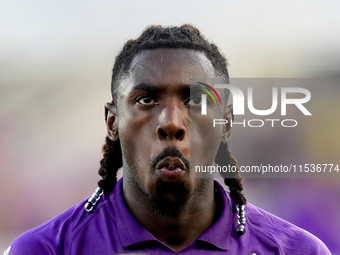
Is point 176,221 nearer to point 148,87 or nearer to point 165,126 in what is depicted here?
point 165,126

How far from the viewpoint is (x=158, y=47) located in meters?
2.49

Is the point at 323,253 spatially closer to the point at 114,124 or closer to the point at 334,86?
the point at 114,124

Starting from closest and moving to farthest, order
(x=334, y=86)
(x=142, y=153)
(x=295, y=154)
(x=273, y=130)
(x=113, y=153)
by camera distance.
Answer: (x=142, y=153)
(x=113, y=153)
(x=295, y=154)
(x=273, y=130)
(x=334, y=86)

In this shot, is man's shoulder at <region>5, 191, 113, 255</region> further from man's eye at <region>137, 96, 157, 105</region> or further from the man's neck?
man's eye at <region>137, 96, 157, 105</region>

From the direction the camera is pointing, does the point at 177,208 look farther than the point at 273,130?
No

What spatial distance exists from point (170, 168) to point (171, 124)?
227 mm

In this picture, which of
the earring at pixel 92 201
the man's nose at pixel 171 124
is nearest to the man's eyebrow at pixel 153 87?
the man's nose at pixel 171 124

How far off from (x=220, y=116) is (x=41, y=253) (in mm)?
1284

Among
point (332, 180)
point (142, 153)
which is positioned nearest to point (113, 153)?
point (142, 153)

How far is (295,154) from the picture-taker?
5.21 m

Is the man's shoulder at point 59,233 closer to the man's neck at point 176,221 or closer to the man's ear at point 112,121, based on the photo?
the man's neck at point 176,221

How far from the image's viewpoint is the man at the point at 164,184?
2279mm

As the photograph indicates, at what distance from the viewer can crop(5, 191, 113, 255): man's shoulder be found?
2424 millimetres

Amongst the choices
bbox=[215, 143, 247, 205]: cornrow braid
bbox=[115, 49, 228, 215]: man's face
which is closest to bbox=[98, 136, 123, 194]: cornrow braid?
bbox=[115, 49, 228, 215]: man's face
